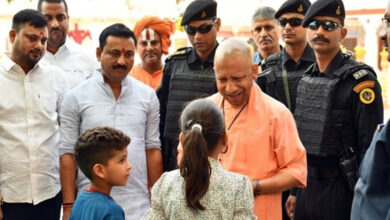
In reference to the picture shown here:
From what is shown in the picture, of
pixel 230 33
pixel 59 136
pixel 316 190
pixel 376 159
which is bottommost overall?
pixel 230 33

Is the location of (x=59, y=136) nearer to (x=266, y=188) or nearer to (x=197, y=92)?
(x=197, y=92)

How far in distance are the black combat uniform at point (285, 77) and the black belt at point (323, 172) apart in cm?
62

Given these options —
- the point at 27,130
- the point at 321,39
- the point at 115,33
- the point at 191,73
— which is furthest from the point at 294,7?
the point at 27,130

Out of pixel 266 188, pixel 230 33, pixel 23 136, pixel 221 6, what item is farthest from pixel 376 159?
pixel 230 33

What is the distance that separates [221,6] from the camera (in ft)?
68.0

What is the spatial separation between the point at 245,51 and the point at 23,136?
1838 mm

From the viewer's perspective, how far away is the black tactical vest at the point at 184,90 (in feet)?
16.4

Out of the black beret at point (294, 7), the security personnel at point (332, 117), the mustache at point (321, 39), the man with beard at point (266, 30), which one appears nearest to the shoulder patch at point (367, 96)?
the security personnel at point (332, 117)

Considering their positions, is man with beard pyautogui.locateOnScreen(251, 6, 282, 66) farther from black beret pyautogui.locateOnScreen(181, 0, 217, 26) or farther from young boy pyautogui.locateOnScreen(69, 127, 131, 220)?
young boy pyautogui.locateOnScreen(69, 127, 131, 220)

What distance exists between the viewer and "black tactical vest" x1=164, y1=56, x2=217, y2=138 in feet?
16.4

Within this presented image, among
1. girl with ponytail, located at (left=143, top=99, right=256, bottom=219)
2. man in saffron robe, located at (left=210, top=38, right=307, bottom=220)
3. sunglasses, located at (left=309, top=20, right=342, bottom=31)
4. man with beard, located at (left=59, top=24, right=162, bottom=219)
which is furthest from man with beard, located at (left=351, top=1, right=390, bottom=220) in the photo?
sunglasses, located at (left=309, top=20, right=342, bottom=31)

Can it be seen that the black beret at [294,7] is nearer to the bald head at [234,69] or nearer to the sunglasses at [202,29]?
the sunglasses at [202,29]

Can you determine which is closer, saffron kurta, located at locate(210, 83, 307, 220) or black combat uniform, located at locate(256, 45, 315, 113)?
saffron kurta, located at locate(210, 83, 307, 220)

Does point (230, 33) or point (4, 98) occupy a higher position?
point (4, 98)
